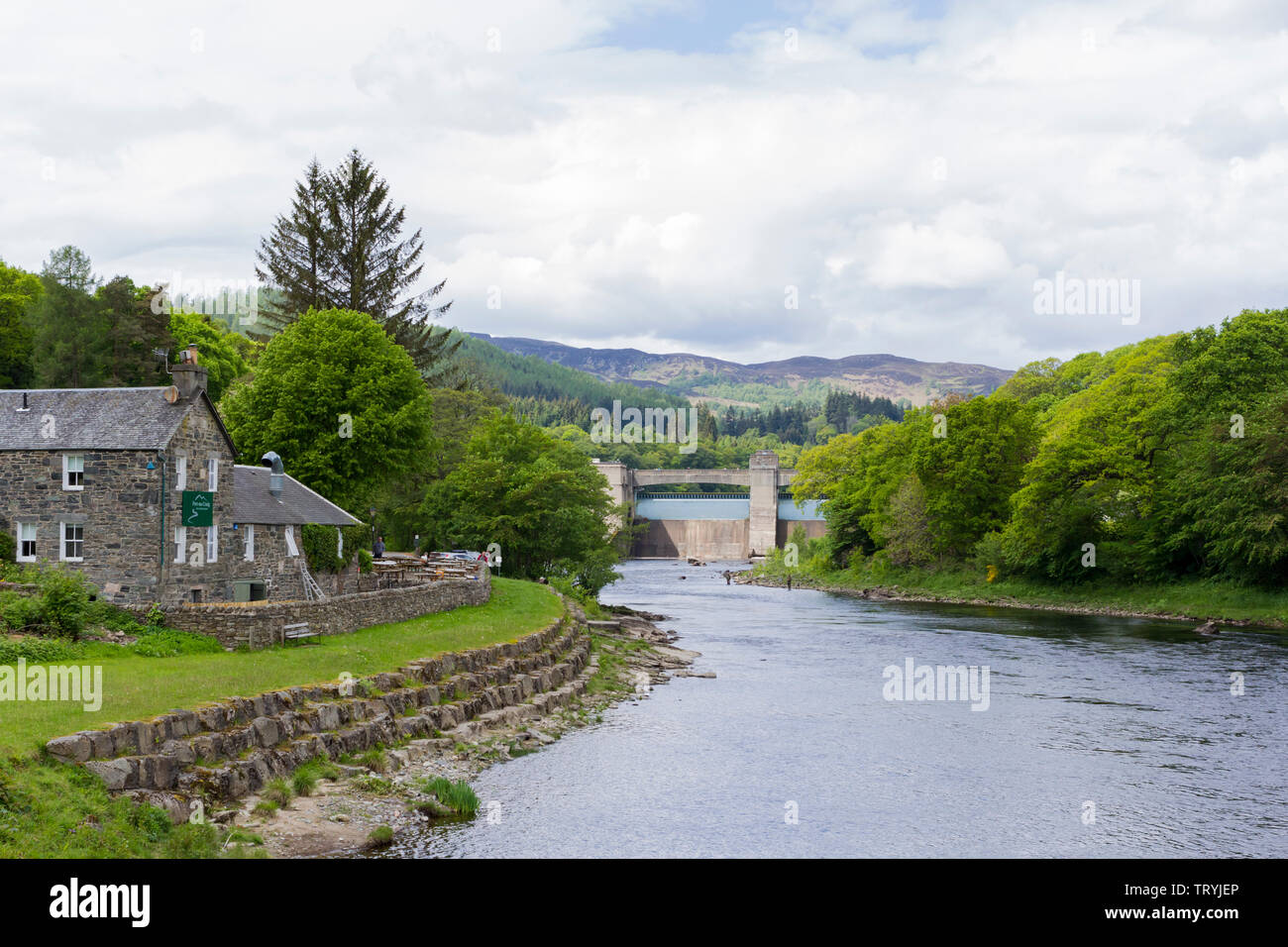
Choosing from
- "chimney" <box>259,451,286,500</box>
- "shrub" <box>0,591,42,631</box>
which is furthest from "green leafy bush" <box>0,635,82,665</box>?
"chimney" <box>259,451,286,500</box>

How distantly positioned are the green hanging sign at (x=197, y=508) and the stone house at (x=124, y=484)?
0.03 meters

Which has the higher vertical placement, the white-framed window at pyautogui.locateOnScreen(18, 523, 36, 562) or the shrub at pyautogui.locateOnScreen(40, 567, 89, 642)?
the white-framed window at pyautogui.locateOnScreen(18, 523, 36, 562)

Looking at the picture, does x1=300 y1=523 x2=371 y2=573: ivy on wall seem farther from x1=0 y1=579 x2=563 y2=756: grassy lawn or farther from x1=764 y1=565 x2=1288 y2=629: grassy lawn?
x1=764 y1=565 x2=1288 y2=629: grassy lawn

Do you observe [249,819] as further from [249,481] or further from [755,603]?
[755,603]

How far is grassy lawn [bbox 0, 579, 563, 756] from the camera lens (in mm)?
19348

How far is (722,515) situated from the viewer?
6619 inches

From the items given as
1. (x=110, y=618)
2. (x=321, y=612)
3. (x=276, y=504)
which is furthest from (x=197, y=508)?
(x=276, y=504)

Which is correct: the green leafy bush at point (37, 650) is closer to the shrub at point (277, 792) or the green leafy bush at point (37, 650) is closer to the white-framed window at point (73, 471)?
the shrub at point (277, 792)

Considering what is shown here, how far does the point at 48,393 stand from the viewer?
117ft

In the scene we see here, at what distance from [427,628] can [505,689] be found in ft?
20.8

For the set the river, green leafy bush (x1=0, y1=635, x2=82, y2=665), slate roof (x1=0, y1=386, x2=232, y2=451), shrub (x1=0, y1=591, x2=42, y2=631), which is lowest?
the river

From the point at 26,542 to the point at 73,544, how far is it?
71.0 inches

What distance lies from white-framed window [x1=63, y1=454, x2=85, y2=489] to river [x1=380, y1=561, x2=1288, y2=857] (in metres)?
15.9
